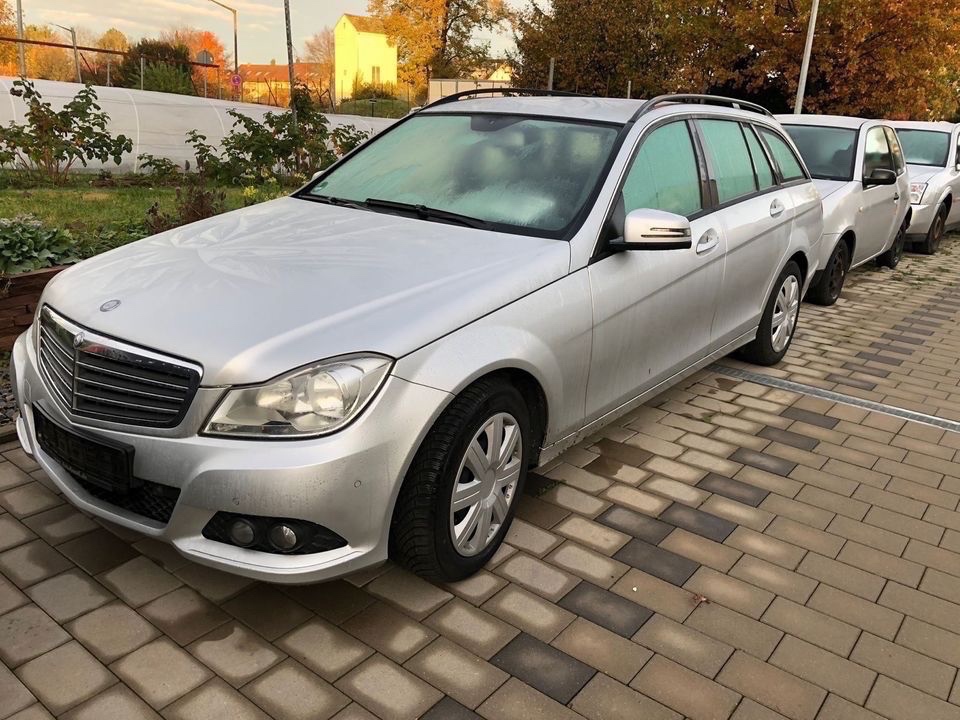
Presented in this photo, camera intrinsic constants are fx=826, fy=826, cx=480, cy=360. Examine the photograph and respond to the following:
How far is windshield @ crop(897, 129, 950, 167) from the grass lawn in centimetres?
923

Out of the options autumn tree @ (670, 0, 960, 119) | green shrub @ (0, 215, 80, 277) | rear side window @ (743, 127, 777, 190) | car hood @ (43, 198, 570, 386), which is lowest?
green shrub @ (0, 215, 80, 277)

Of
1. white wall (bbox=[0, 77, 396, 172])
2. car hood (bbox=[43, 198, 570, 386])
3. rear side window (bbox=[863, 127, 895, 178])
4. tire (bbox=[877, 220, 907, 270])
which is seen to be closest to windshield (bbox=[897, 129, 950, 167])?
tire (bbox=[877, 220, 907, 270])

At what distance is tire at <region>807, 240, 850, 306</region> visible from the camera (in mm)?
7852

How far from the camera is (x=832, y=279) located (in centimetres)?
804

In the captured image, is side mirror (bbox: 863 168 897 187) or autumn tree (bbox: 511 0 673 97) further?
autumn tree (bbox: 511 0 673 97)

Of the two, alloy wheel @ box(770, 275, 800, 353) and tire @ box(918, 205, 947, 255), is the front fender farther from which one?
tire @ box(918, 205, 947, 255)

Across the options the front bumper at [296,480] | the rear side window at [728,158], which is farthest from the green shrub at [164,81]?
the front bumper at [296,480]

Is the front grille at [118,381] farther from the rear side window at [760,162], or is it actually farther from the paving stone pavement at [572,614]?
the rear side window at [760,162]

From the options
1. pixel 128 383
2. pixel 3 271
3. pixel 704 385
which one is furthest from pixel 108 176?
pixel 128 383

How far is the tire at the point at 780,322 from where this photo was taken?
5.54 m

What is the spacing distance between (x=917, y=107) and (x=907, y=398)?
20973 mm

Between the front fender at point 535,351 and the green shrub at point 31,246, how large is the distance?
328 cm

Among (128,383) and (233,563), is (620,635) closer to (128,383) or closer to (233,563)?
(233,563)

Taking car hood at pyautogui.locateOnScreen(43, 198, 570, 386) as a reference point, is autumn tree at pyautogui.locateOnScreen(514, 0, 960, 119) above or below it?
above
